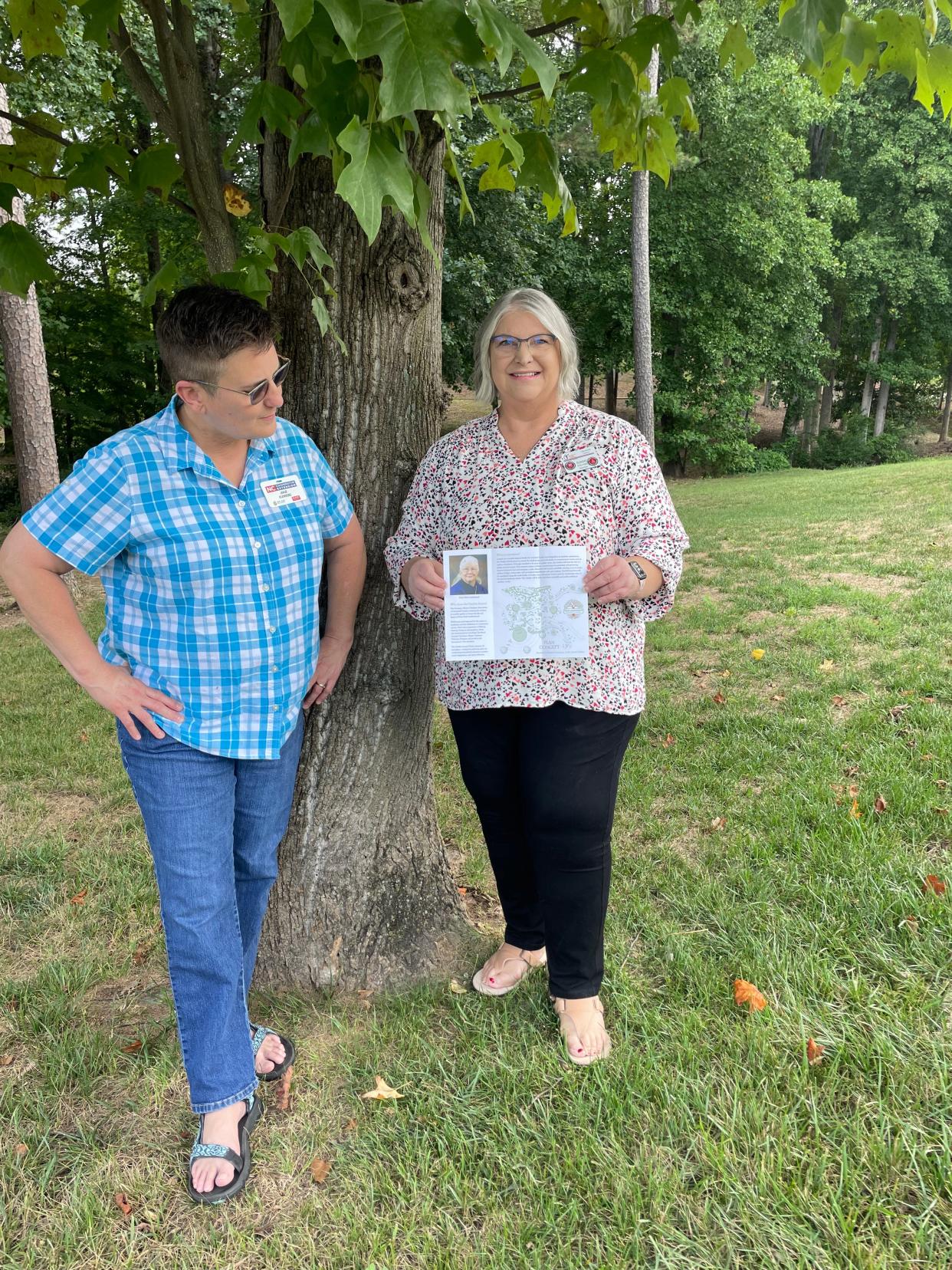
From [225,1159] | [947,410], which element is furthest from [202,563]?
[947,410]

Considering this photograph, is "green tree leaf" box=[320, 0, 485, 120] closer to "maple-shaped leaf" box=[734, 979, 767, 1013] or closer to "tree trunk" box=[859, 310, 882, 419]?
"maple-shaped leaf" box=[734, 979, 767, 1013]

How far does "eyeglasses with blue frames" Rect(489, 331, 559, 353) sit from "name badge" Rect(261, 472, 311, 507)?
0.67 m

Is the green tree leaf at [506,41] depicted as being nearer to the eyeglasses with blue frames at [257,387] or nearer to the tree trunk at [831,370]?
the eyeglasses with blue frames at [257,387]

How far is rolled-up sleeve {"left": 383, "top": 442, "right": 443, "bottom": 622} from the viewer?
2432 mm

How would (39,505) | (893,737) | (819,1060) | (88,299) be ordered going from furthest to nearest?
1. (88,299)
2. (893,737)
3. (819,1060)
4. (39,505)

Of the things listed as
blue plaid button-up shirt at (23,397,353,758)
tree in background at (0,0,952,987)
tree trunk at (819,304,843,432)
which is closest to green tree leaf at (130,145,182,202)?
tree in background at (0,0,952,987)

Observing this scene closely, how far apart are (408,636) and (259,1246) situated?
1.65 m

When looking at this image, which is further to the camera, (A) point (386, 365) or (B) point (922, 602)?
(B) point (922, 602)

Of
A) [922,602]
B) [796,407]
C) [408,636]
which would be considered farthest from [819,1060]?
[796,407]

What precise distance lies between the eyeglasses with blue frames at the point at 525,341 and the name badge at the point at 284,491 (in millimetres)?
668

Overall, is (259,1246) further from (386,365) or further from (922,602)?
(922,602)

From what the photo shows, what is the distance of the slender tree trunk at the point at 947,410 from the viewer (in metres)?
33.1

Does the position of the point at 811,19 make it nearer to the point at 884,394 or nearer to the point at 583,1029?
the point at 583,1029

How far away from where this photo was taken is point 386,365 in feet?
8.55
